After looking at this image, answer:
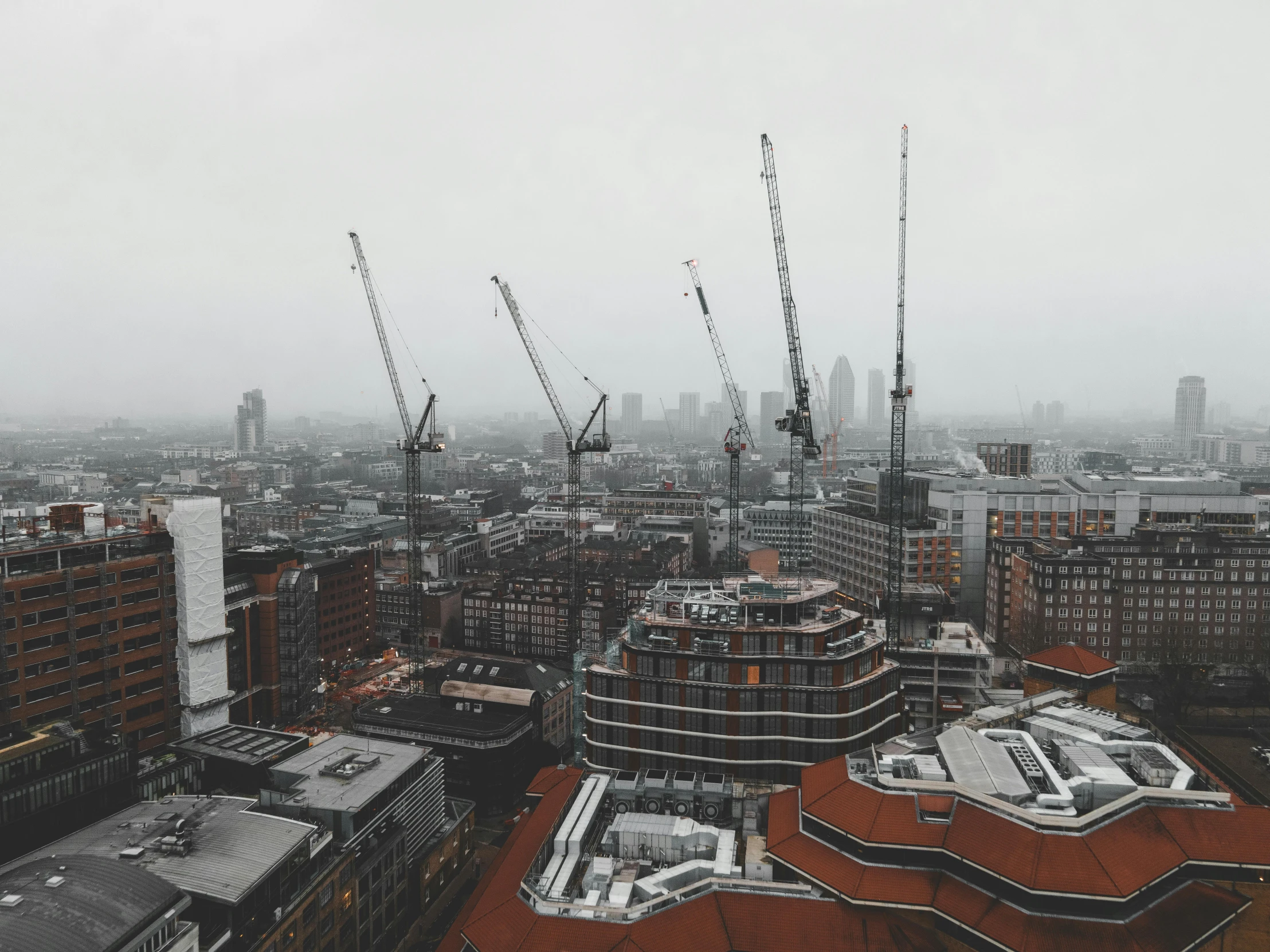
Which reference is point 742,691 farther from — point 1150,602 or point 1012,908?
point 1150,602

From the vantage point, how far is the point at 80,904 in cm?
2170

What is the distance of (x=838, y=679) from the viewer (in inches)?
1431

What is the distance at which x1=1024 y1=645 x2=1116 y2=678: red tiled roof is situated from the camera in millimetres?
43844

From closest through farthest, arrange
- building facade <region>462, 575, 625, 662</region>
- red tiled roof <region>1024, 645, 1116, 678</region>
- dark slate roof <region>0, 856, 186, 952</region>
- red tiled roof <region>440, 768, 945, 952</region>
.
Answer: dark slate roof <region>0, 856, 186, 952</region>
red tiled roof <region>440, 768, 945, 952</region>
red tiled roof <region>1024, 645, 1116, 678</region>
building facade <region>462, 575, 625, 662</region>

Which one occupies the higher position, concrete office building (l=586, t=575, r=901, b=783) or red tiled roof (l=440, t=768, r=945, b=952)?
concrete office building (l=586, t=575, r=901, b=783)

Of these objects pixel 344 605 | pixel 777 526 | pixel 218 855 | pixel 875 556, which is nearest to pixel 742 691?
pixel 218 855

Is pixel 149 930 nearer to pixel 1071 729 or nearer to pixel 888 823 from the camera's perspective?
pixel 888 823

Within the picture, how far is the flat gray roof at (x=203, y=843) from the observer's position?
83.1 feet

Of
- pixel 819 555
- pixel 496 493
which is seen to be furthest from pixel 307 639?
pixel 496 493

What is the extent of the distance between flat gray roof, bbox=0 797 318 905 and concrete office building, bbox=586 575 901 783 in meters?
14.8

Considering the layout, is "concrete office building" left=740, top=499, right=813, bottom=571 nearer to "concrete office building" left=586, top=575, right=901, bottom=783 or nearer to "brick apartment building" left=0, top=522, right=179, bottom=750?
"concrete office building" left=586, top=575, right=901, bottom=783

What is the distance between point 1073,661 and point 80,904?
151ft

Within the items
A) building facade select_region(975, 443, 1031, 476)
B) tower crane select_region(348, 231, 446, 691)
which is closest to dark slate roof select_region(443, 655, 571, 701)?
tower crane select_region(348, 231, 446, 691)

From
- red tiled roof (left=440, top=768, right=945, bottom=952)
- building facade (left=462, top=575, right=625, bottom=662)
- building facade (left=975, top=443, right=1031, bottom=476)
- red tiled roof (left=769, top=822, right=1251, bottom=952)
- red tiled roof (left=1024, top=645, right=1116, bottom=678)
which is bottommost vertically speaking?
building facade (left=462, top=575, right=625, bottom=662)
